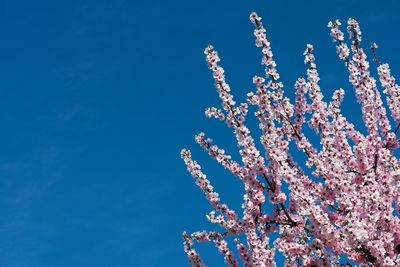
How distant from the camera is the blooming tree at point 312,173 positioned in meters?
12.2

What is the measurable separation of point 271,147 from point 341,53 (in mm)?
3482

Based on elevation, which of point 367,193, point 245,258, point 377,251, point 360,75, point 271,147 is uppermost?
point 360,75

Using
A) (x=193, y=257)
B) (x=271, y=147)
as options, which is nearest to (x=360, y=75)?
(x=271, y=147)

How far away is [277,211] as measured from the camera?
1416 cm

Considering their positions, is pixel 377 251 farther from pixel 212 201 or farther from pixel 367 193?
pixel 212 201

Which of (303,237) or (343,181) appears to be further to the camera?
(303,237)

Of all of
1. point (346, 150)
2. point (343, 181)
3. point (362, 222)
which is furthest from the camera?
point (346, 150)

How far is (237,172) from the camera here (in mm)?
14586

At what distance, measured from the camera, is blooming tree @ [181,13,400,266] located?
39.9 ft

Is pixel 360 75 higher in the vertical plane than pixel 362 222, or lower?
higher

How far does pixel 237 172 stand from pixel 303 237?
7.08 ft

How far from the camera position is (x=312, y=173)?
14.4 metres

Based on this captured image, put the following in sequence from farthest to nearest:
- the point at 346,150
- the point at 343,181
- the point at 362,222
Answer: the point at 346,150 → the point at 343,181 → the point at 362,222

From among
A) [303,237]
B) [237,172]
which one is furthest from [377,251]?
[237,172]
